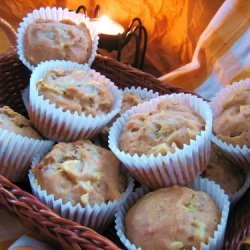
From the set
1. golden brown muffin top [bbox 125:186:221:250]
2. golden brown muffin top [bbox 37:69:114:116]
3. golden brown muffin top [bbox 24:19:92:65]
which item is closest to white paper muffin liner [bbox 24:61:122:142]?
golden brown muffin top [bbox 37:69:114:116]

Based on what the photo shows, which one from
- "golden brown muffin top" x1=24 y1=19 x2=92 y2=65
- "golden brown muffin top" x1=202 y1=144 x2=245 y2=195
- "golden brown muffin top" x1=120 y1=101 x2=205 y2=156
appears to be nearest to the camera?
"golden brown muffin top" x1=120 y1=101 x2=205 y2=156

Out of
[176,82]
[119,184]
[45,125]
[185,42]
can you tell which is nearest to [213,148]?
[119,184]

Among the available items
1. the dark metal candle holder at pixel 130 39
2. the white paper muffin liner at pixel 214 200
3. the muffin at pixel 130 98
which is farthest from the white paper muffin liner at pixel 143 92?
the dark metal candle holder at pixel 130 39

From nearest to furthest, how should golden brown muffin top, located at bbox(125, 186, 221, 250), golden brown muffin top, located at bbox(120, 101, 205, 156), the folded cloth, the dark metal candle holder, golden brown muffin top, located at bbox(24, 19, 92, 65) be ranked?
1. golden brown muffin top, located at bbox(125, 186, 221, 250)
2. golden brown muffin top, located at bbox(120, 101, 205, 156)
3. golden brown muffin top, located at bbox(24, 19, 92, 65)
4. the folded cloth
5. the dark metal candle holder

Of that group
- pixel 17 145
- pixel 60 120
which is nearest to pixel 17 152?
pixel 17 145

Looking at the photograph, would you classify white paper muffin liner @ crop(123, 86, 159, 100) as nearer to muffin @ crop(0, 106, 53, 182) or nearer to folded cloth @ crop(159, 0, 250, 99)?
muffin @ crop(0, 106, 53, 182)
